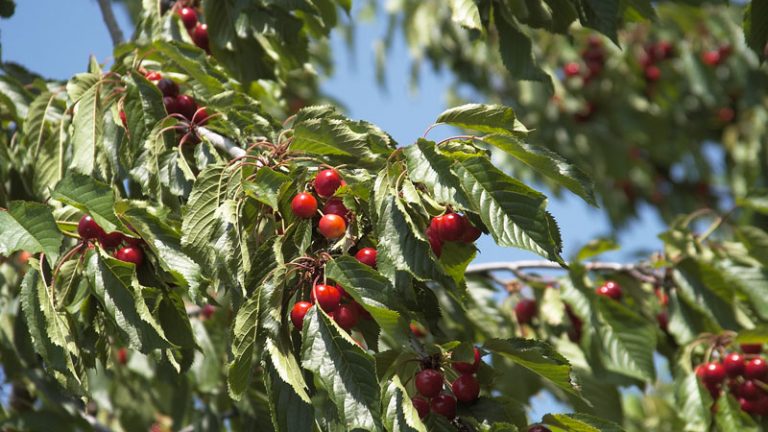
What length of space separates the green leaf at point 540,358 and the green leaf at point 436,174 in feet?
1.12

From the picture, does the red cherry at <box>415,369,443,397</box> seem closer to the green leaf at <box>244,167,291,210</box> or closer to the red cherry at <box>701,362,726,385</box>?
the green leaf at <box>244,167,291,210</box>

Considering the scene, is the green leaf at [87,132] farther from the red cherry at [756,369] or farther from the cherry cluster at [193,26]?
the red cherry at [756,369]

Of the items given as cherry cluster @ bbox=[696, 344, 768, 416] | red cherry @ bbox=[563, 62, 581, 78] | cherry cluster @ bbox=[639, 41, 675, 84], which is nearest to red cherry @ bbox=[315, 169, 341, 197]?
cherry cluster @ bbox=[696, 344, 768, 416]

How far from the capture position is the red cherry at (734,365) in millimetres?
2998

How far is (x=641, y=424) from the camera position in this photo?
4.98 metres

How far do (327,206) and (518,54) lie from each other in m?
0.96

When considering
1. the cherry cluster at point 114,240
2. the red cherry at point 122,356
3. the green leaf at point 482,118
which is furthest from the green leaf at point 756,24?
the red cherry at point 122,356

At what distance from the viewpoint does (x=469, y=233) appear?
181cm

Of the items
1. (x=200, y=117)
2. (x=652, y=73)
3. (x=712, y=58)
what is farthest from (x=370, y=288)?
(x=712, y=58)

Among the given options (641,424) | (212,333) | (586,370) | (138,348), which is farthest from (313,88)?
(138,348)

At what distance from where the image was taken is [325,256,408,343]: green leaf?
172 cm

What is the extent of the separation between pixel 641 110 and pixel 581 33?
2.61 feet

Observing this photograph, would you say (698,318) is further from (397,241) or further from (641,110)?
(641,110)

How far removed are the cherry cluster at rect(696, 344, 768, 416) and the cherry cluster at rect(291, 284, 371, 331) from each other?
1.63 metres
